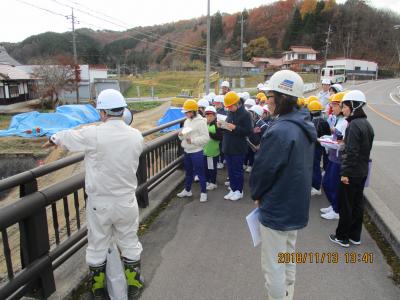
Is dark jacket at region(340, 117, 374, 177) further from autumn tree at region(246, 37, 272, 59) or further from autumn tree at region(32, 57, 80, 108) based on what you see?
autumn tree at region(246, 37, 272, 59)

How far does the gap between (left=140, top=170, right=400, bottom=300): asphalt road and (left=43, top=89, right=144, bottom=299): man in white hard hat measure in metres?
0.65

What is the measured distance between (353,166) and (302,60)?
84.2 metres

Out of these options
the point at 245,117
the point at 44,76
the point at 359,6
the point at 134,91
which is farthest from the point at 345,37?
the point at 245,117

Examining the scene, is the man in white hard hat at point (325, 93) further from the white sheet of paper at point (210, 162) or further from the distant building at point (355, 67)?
the distant building at point (355, 67)

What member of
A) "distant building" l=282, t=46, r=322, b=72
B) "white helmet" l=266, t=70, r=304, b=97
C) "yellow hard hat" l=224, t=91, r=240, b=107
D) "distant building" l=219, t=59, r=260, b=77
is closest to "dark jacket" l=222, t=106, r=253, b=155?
"yellow hard hat" l=224, t=91, r=240, b=107

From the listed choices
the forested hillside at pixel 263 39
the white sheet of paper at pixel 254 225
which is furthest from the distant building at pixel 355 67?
the white sheet of paper at pixel 254 225

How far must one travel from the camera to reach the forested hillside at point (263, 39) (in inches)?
3410

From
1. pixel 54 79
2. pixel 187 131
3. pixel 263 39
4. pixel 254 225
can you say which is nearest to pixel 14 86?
pixel 54 79

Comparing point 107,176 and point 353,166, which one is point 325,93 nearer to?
point 353,166

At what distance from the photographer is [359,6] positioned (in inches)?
3856

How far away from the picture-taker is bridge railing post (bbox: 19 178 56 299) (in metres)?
2.64

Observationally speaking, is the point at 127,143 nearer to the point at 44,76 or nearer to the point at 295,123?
the point at 295,123

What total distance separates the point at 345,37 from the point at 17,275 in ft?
350

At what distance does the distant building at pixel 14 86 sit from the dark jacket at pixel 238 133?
32.5 m
